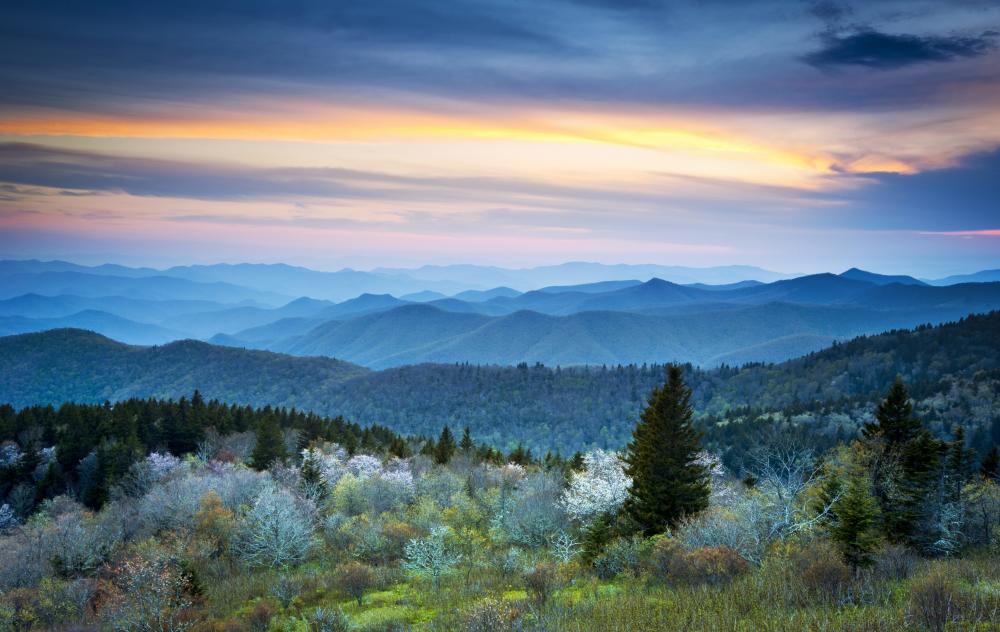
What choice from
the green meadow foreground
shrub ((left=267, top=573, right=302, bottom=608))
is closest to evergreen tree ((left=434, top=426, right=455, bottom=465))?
the green meadow foreground

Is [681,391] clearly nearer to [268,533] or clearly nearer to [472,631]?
[472,631]

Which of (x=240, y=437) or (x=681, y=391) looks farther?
(x=240, y=437)

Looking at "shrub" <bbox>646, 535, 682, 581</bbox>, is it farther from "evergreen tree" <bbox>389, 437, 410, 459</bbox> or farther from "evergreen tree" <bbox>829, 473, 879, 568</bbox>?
"evergreen tree" <bbox>389, 437, 410, 459</bbox>

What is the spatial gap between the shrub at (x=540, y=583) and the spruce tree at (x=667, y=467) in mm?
10542

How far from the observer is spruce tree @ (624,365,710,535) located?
31094mm

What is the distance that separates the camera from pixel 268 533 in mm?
40281

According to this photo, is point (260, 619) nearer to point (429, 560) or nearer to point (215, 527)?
point (429, 560)

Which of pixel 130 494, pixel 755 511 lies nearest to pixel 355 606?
pixel 755 511

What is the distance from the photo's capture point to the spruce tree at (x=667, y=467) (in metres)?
31.1

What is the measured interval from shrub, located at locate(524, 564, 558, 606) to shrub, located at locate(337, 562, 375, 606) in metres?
11.8

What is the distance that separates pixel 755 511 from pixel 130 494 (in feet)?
214

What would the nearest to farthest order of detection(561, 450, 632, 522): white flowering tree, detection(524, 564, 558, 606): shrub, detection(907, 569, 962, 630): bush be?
detection(907, 569, 962, 630): bush < detection(524, 564, 558, 606): shrub < detection(561, 450, 632, 522): white flowering tree

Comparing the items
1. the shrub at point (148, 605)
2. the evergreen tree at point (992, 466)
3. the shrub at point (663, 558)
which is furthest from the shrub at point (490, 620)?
the evergreen tree at point (992, 466)

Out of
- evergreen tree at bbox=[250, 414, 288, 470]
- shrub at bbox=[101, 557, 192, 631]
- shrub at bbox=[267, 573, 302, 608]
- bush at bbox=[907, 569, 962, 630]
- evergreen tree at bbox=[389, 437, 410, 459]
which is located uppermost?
bush at bbox=[907, 569, 962, 630]
